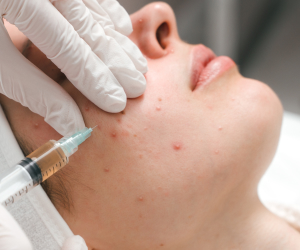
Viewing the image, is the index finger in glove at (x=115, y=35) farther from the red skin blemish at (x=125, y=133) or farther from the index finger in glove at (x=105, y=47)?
the red skin blemish at (x=125, y=133)

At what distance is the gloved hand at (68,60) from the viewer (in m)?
0.65

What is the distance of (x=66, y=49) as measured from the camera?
0.68 m

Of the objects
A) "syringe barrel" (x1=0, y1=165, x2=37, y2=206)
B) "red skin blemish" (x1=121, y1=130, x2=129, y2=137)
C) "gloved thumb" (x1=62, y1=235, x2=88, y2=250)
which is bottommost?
"gloved thumb" (x1=62, y1=235, x2=88, y2=250)

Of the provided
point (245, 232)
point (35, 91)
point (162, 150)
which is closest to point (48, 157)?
point (35, 91)

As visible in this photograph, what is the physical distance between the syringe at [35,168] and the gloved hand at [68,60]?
0.20ft

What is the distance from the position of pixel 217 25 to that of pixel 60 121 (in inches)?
72.1

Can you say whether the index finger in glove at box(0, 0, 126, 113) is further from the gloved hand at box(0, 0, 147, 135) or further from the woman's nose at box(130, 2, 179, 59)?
the woman's nose at box(130, 2, 179, 59)

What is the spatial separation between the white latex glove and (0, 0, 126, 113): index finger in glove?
0.35 meters

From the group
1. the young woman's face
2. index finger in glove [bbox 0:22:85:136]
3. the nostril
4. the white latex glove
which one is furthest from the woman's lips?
the white latex glove

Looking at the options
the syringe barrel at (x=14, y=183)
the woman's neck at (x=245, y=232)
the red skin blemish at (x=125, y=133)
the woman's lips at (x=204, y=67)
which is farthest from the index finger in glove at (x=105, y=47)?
the woman's neck at (x=245, y=232)

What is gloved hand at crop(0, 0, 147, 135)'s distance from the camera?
0.65 meters

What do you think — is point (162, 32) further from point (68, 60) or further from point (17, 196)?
point (17, 196)

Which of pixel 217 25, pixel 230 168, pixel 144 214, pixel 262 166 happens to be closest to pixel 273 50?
Answer: pixel 217 25

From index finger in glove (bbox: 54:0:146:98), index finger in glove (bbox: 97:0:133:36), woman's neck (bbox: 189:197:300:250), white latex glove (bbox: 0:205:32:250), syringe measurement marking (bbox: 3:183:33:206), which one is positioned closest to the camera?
white latex glove (bbox: 0:205:32:250)
